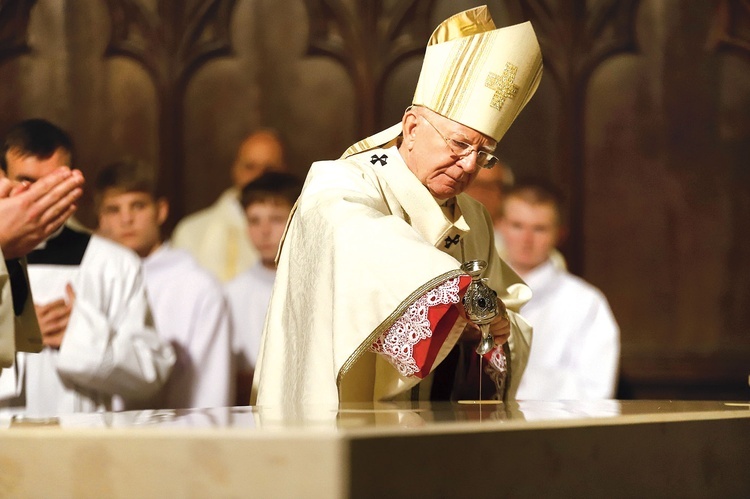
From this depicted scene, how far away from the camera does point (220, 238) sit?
25.7ft

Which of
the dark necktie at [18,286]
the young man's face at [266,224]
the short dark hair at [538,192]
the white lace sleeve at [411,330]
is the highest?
the short dark hair at [538,192]

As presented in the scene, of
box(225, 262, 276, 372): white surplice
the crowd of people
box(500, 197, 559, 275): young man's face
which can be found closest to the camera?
the crowd of people

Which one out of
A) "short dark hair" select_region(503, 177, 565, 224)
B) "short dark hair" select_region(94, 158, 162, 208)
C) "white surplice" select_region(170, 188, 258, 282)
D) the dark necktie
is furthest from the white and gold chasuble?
"short dark hair" select_region(94, 158, 162, 208)

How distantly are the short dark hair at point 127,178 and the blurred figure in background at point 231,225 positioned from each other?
34 cm

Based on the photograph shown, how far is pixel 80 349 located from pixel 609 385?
3.18 metres

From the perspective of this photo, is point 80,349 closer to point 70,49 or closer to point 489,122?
point 70,49

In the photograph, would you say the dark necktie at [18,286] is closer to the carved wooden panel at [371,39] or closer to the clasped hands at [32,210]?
the clasped hands at [32,210]

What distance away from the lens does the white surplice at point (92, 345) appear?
652cm

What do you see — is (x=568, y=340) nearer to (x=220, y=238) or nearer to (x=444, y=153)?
(x=220, y=238)

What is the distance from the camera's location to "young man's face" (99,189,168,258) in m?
7.67

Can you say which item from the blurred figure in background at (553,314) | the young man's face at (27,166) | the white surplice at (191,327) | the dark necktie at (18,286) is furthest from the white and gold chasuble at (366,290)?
the young man's face at (27,166)

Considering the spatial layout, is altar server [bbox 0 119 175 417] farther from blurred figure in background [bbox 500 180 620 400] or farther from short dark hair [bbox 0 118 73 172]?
blurred figure in background [bbox 500 180 620 400]

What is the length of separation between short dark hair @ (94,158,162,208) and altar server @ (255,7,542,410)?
4092mm

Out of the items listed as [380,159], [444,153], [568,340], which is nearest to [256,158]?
[568,340]
